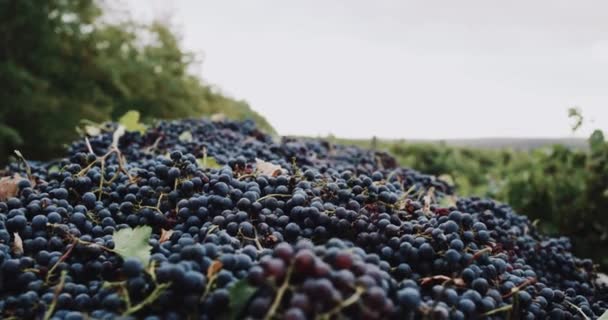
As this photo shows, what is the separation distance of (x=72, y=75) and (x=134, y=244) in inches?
183

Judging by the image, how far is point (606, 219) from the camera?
298 centimetres

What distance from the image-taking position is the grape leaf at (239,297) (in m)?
0.87

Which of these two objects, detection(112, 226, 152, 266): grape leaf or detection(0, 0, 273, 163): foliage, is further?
detection(0, 0, 273, 163): foliage

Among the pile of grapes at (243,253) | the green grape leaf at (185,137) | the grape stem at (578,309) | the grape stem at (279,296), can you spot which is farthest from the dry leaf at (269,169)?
the green grape leaf at (185,137)

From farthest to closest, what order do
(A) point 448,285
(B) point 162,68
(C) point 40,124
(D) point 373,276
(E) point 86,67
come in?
(B) point 162,68
(E) point 86,67
(C) point 40,124
(A) point 448,285
(D) point 373,276

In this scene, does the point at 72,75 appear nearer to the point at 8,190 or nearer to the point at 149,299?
the point at 8,190

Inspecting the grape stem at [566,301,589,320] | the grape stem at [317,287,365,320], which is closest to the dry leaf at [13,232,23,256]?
→ the grape stem at [317,287,365,320]

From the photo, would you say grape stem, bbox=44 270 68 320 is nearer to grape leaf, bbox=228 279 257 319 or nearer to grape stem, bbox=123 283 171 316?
grape stem, bbox=123 283 171 316

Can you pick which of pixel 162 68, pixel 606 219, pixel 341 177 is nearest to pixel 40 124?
pixel 162 68

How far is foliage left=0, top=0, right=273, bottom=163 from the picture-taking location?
461 cm

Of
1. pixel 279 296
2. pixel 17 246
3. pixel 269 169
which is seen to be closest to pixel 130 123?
Result: pixel 269 169

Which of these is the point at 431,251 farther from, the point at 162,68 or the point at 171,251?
the point at 162,68

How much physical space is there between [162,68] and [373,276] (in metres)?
5.63

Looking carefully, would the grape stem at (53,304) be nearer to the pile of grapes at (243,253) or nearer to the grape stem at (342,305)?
the pile of grapes at (243,253)
